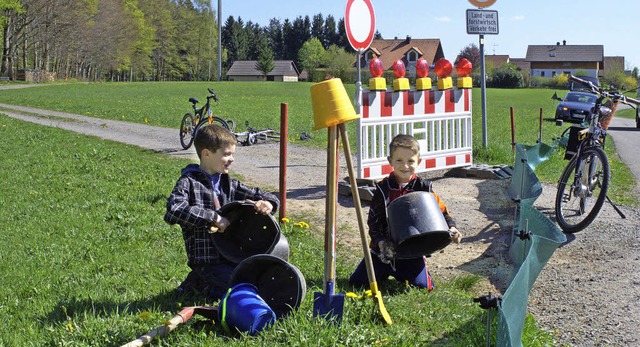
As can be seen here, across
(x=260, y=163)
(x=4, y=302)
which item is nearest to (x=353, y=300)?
(x=4, y=302)

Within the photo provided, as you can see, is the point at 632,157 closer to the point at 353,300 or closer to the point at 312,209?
the point at 312,209

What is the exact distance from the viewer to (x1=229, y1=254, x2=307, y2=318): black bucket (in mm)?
4094

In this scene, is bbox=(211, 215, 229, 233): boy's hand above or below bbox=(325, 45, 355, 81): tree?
below

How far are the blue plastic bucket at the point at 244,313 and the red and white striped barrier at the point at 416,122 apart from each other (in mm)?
4424

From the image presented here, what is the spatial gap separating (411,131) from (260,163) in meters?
3.48

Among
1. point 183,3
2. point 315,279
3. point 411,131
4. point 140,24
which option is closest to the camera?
point 315,279

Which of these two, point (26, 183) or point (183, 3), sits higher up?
point (183, 3)

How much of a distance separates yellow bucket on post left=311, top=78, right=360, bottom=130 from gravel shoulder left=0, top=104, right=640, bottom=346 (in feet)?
5.80

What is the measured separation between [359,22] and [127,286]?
4047 millimetres

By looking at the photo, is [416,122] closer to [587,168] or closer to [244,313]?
[587,168]

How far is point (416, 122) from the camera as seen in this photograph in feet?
30.3

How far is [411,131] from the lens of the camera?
Result: 903cm

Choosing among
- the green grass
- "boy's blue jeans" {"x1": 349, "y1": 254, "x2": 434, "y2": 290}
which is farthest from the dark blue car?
"boy's blue jeans" {"x1": 349, "y1": 254, "x2": 434, "y2": 290}

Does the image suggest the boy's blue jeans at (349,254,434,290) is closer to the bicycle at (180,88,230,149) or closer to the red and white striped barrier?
the red and white striped barrier
